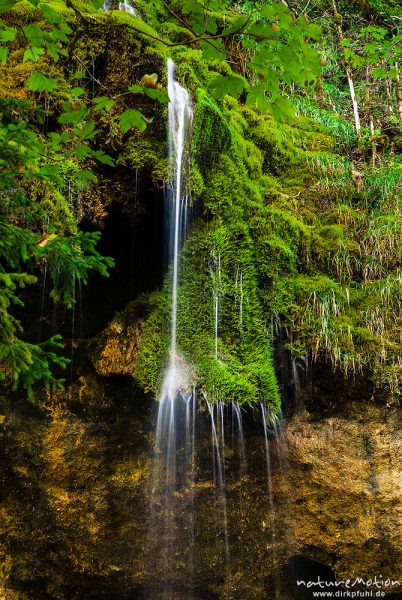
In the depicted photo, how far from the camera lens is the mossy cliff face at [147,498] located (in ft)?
14.2

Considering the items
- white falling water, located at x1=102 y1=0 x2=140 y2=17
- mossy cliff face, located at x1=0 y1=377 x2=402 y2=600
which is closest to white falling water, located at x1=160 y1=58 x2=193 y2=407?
mossy cliff face, located at x1=0 y1=377 x2=402 y2=600

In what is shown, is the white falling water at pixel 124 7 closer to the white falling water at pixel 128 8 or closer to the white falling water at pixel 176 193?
the white falling water at pixel 128 8

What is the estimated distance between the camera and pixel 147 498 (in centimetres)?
440

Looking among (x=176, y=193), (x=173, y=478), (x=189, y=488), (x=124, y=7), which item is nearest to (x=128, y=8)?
(x=124, y=7)

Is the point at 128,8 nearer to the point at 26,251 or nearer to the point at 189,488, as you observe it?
the point at 26,251

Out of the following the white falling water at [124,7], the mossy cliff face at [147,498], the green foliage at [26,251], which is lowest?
the mossy cliff face at [147,498]

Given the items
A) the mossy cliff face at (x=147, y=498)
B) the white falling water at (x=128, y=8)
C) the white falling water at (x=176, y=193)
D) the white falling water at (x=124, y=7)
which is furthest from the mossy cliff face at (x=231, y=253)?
the white falling water at (x=128, y=8)

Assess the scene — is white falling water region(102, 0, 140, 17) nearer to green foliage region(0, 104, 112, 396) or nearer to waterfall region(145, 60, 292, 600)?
waterfall region(145, 60, 292, 600)

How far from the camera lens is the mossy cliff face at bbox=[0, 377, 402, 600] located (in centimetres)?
433

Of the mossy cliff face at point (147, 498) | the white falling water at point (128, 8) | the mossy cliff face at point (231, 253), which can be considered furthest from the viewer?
the white falling water at point (128, 8)

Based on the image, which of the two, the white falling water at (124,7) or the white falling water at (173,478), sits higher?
the white falling water at (124,7)

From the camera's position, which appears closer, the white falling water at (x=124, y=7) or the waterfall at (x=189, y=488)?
the waterfall at (x=189, y=488)

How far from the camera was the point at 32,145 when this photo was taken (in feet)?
8.08

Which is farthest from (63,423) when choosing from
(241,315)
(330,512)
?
(330,512)
